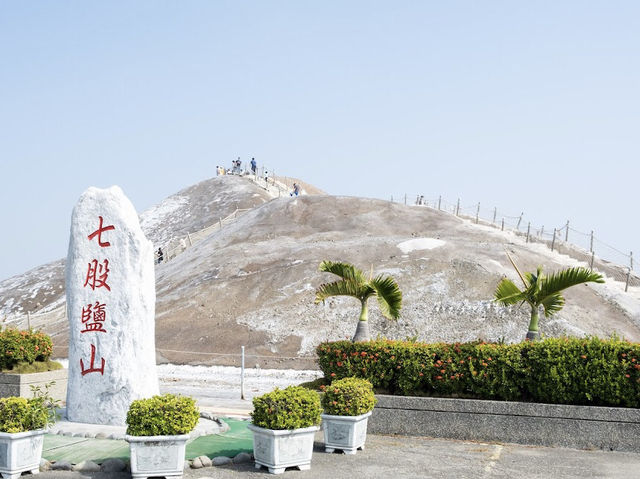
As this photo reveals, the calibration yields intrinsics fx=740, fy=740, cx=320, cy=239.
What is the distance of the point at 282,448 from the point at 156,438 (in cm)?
200

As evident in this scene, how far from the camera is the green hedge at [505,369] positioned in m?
13.9

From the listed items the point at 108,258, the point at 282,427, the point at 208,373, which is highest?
the point at 108,258

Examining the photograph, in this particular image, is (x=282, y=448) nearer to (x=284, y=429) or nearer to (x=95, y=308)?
(x=284, y=429)

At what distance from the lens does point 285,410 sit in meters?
11.8

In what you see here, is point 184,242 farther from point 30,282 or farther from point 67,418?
point 67,418

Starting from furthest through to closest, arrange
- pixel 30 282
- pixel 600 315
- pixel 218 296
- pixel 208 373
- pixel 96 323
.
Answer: pixel 30 282
pixel 218 296
pixel 600 315
pixel 208 373
pixel 96 323

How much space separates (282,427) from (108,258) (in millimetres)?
5507

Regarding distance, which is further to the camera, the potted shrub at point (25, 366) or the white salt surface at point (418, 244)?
the white salt surface at point (418, 244)

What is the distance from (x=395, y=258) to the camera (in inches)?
1582

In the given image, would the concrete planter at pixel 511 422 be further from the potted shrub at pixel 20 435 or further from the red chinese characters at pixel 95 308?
the potted shrub at pixel 20 435

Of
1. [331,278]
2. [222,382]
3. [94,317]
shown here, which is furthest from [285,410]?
[331,278]

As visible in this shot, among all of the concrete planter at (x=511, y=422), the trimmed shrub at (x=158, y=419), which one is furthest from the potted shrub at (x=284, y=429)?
A: the concrete planter at (x=511, y=422)

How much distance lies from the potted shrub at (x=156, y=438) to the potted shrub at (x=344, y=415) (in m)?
2.91

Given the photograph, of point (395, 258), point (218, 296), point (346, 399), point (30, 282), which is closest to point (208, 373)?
point (218, 296)
